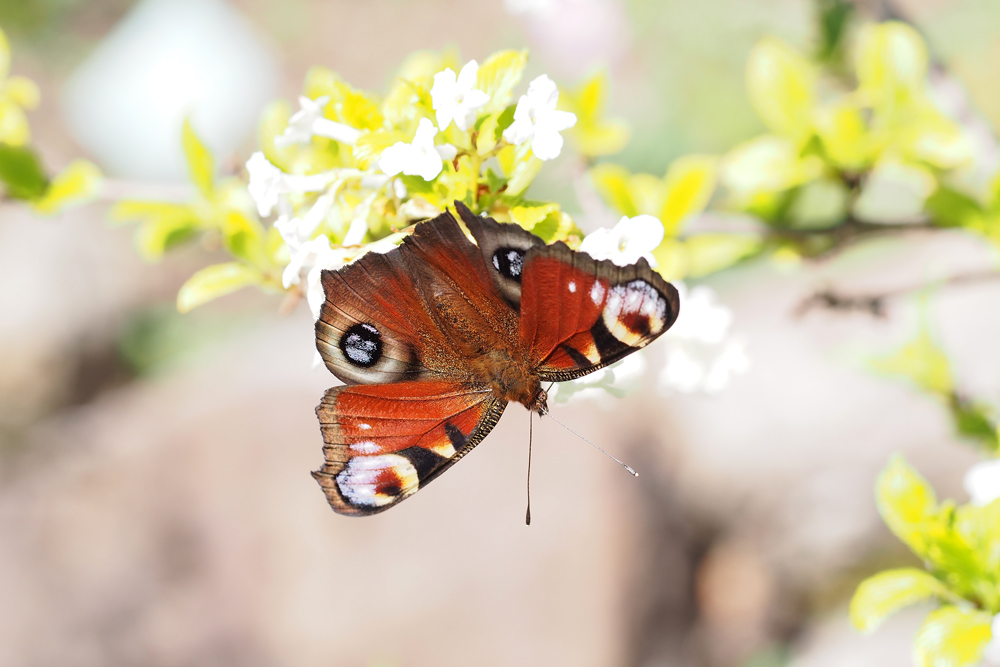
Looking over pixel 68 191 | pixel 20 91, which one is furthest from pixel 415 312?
pixel 20 91

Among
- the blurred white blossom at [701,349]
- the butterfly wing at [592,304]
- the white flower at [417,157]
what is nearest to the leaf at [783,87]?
the blurred white blossom at [701,349]

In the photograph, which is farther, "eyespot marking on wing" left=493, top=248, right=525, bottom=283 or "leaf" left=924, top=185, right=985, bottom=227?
"leaf" left=924, top=185, right=985, bottom=227

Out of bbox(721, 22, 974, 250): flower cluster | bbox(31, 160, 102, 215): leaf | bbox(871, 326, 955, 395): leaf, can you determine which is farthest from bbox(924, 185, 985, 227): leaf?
bbox(31, 160, 102, 215): leaf

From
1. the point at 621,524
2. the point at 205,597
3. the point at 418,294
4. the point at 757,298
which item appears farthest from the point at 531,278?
the point at 757,298

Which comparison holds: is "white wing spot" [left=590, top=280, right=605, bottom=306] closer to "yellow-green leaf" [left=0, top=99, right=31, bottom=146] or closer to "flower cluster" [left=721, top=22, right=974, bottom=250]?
"flower cluster" [left=721, top=22, right=974, bottom=250]

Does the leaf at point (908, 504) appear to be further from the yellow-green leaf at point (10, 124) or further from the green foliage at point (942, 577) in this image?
the yellow-green leaf at point (10, 124)

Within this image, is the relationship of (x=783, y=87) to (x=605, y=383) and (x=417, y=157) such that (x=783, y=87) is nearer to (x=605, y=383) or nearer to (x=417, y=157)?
(x=605, y=383)
